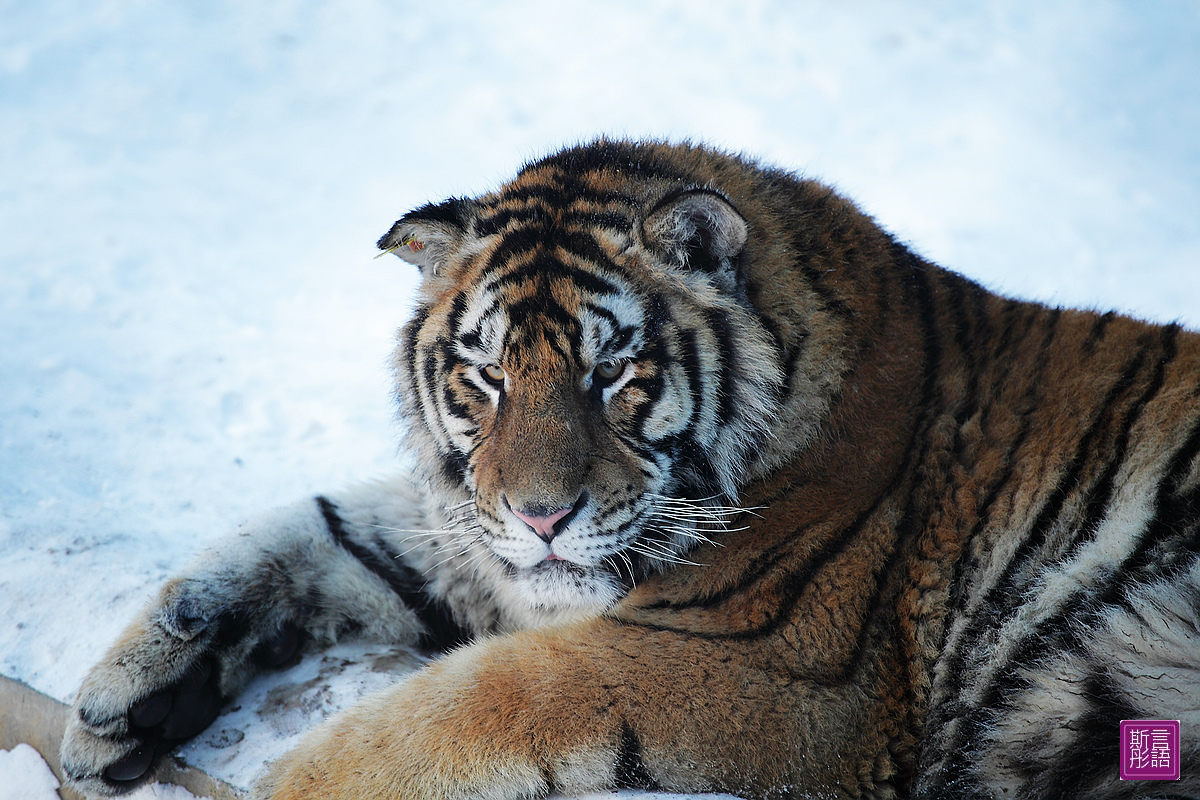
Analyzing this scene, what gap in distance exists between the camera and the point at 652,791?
1696mm

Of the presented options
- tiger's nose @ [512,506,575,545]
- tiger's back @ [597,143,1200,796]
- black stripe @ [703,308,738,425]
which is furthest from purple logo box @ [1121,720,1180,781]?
tiger's nose @ [512,506,575,545]

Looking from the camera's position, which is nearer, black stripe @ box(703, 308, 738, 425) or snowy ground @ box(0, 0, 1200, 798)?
black stripe @ box(703, 308, 738, 425)

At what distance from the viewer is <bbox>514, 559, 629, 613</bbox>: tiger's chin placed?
1971mm

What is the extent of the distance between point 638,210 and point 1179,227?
578 cm

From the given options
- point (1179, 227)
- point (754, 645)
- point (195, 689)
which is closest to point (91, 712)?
point (195, 689)

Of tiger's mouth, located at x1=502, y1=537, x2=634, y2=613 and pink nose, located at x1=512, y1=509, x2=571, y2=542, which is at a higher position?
pink nose, located at x1=512, y1=509, x2=571, y2=542

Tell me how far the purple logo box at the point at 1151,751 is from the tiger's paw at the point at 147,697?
6.39ft

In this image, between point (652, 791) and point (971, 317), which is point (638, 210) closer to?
point (971, 317)

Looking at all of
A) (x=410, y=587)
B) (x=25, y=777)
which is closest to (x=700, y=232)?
(x=410, y=587)

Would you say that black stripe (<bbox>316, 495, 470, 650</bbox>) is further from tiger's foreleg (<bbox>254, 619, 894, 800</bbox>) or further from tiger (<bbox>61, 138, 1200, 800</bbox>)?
tiger's foreleg (<bbox>254, 619, 894, 800</bbox>)

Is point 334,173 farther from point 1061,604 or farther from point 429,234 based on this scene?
point 1061,604

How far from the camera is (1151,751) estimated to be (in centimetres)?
165

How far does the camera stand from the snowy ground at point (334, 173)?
3.34 meters

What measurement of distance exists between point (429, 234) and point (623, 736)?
126 cm
